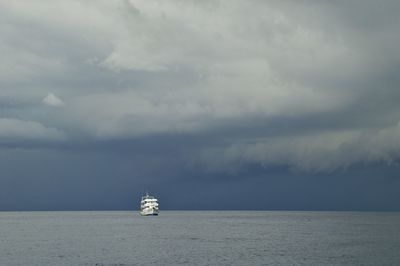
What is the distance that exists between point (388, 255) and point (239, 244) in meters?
42.2

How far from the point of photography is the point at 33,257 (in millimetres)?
108875

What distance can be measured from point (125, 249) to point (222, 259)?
30945mm

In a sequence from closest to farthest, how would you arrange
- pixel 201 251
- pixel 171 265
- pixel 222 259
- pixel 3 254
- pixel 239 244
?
pixel 171 265, pixel 222 259, pixel 3 254, pixel 201 251, pixel 239 244

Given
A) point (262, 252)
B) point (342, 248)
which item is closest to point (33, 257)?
point (262, 252)

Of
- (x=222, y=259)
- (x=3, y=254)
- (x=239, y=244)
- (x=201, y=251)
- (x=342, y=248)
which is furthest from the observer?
(x=239, y=244)

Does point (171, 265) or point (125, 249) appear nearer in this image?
point (171, 265)

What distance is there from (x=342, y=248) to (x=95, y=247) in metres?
64.1

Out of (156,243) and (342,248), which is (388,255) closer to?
(342,248)

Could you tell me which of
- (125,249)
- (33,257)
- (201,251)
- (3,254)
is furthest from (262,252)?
(3,254)

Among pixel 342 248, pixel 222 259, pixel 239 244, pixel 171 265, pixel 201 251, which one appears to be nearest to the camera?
pixel 171 265

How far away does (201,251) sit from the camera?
407ft

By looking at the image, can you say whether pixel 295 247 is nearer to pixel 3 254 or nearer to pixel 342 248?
pixel 342 248

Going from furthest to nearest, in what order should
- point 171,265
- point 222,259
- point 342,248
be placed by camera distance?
point 342,248
point 222,259
point 171,265

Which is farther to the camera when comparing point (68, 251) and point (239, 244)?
point (239, 244)
